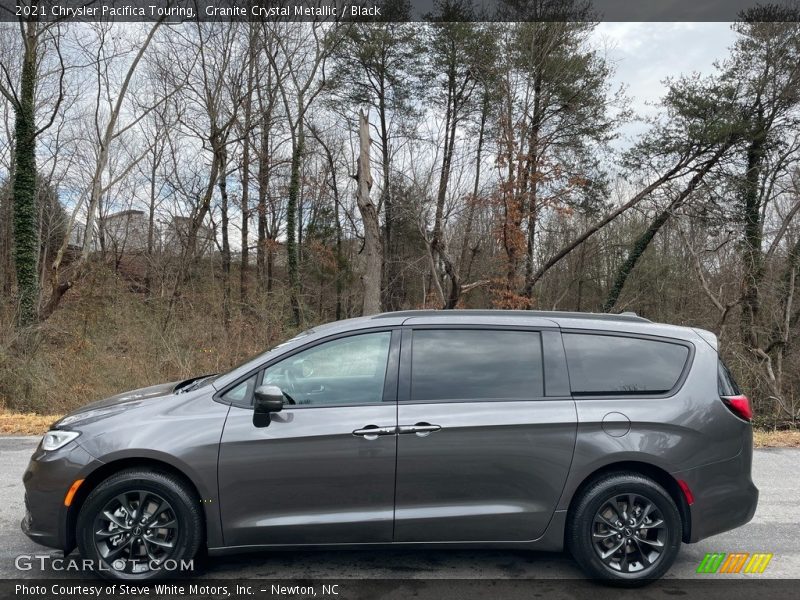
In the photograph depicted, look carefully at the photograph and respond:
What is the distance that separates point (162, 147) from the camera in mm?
28594

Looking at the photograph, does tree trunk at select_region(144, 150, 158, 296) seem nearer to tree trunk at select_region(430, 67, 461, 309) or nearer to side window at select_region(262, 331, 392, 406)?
tree trunk at select_region(430, 67, 461, 309)

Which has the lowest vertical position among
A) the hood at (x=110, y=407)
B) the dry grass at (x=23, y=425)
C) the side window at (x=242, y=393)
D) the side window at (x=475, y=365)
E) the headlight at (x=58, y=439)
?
the dry grass at (x=23, y=425)

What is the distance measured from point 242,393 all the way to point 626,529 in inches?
103

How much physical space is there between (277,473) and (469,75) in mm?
27808

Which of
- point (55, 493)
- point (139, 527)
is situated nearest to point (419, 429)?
point (139, 527)

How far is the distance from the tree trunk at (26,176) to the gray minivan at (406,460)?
16.0 m

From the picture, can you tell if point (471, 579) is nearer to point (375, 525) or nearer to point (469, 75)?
point (375, 525)

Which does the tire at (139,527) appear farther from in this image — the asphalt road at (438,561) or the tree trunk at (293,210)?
the tree trunk at (293,210)

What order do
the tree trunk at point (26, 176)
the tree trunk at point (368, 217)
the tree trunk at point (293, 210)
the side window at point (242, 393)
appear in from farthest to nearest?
1. the tree trunk at point (293, 210)
2. the tree trunk at point (368, 217)
3. the tree trunk at point (26, 176)
4. the side window at point (242, 393)

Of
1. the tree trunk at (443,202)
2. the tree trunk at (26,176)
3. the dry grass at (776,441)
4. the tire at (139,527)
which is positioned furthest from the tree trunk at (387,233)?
the tire at (139,527)

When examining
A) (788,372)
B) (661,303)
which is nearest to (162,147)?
(661,303)

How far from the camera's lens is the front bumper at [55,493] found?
12.5 feet

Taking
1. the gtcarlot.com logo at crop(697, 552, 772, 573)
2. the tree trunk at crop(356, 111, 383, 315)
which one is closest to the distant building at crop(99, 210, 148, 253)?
the tree trunk at crop(356, 111, 383, 315)

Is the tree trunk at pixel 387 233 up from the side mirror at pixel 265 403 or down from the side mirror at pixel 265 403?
up
